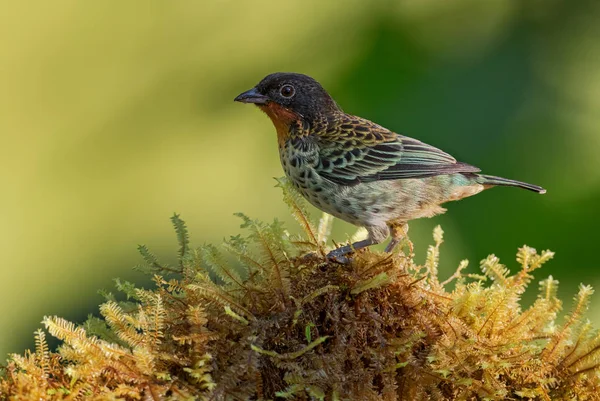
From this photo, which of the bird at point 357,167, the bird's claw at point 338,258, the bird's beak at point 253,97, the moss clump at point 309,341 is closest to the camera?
the moss clump at point 309,341

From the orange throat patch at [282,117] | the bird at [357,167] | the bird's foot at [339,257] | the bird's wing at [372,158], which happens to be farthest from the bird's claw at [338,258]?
the orange throat patch at [282,117]

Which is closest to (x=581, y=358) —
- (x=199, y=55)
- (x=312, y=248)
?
(x=312, y=248)

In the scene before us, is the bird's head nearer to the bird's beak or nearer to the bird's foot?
the bird's beak

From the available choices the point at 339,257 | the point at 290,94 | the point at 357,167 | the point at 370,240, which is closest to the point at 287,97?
the point at 290,94

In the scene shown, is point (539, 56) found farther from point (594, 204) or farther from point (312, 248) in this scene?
point (312, 248)

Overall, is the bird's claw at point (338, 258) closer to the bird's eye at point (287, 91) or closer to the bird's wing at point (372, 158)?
the bird's wing at point (372, 158)

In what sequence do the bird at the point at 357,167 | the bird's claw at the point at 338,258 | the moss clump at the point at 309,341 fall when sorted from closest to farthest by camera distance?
the moss clump at the point at 309,341 → the bird's claw at the point at 338,258 → the bird at the point at 357,167

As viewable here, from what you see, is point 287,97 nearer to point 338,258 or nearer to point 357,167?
point 357,167
